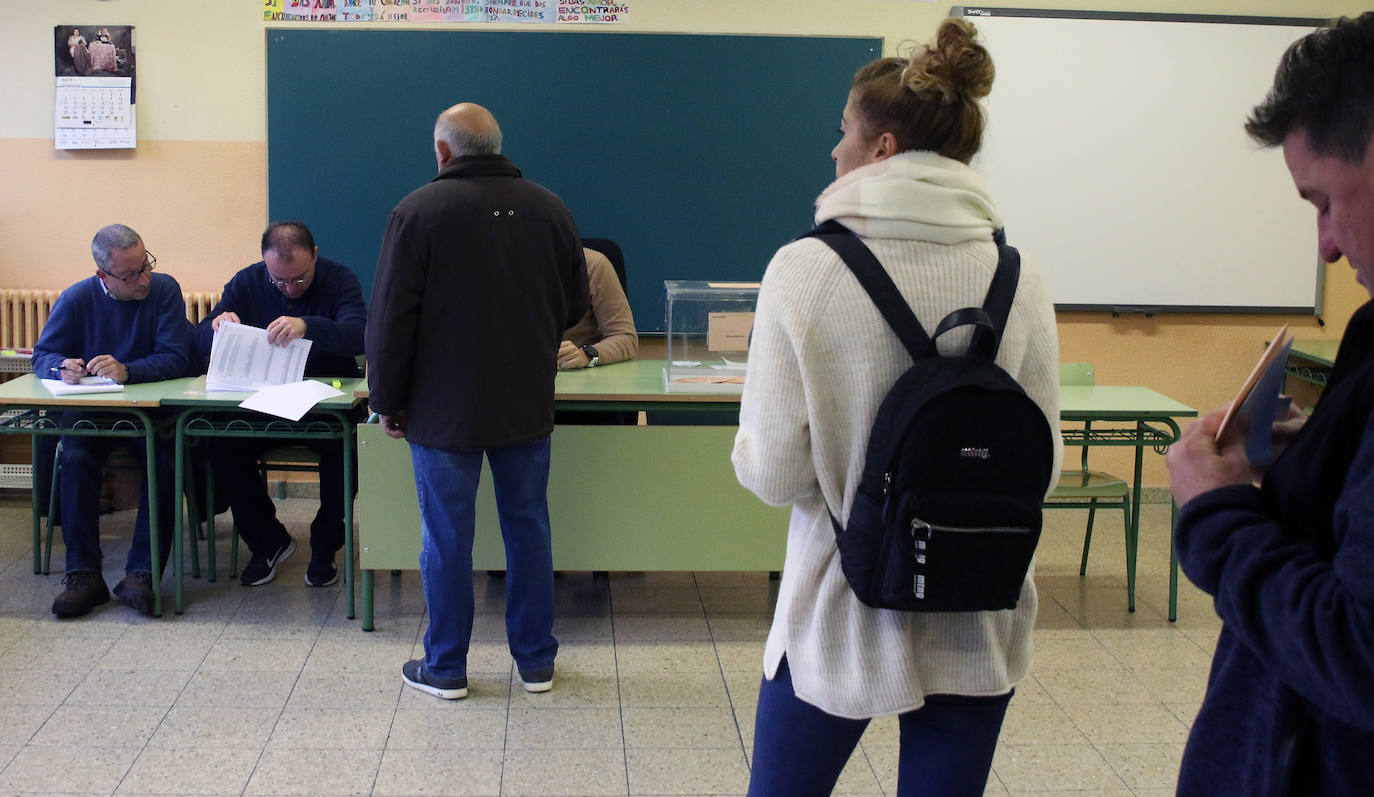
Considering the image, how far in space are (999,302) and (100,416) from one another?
303cm

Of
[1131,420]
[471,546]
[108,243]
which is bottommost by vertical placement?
[471,546]

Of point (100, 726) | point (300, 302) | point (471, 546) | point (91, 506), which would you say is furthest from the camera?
point (300, 302)

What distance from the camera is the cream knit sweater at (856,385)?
1.22 meters

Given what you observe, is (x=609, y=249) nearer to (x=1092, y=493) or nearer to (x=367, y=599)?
(x=367, y=599)

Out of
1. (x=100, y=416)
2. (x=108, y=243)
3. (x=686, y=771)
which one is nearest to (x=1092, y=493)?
(x=686, y=771)

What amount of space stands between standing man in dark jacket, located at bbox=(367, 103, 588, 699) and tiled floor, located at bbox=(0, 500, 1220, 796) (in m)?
0.35

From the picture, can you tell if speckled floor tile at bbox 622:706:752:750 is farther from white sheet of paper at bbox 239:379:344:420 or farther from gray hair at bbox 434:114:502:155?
gray hair at bbox 434:114:502:155

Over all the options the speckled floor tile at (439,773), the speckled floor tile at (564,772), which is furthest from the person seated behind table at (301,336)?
the speckled floor tile at (564,772)

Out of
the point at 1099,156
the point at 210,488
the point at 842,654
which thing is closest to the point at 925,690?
the point at 842,654

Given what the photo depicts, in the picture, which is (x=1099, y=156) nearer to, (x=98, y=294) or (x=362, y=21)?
(x=362, y=21)

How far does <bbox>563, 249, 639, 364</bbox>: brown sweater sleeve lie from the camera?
3.74 m

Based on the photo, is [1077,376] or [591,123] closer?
[1077,376]

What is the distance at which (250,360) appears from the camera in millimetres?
3398

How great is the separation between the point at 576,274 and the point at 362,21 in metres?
2.30
